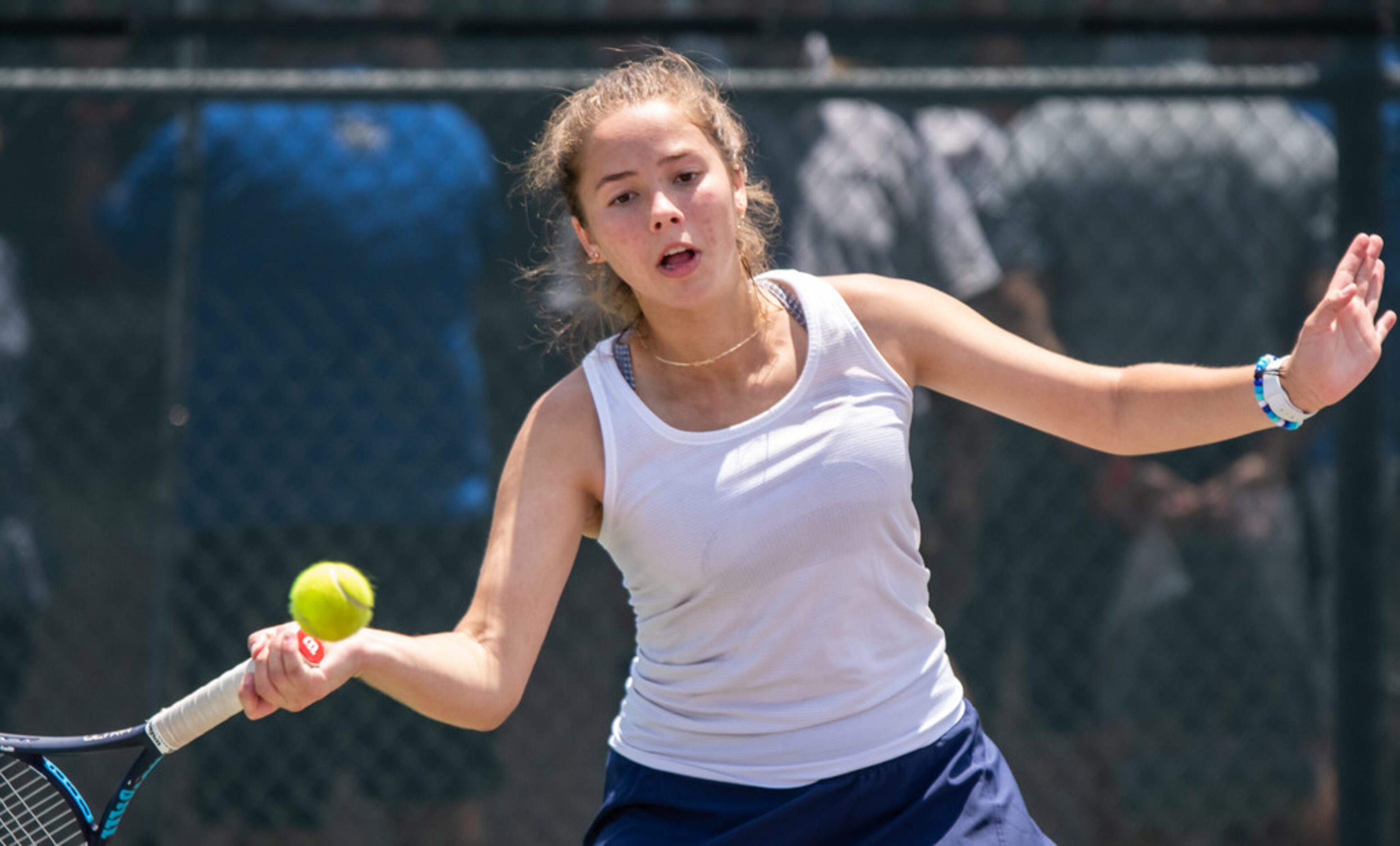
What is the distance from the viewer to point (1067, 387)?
79.7 inches

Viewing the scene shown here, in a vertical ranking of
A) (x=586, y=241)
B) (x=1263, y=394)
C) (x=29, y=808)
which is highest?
(x=586, y=241)

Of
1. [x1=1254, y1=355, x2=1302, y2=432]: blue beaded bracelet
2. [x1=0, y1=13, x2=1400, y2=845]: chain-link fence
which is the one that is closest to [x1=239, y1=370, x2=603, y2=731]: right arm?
[x1=1254, y1=355, x2=1302, y2=432]: blue beaded bracelet

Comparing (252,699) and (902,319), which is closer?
(252,699)

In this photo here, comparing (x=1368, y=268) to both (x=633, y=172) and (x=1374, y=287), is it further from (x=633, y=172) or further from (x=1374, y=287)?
(x=633, y=172)

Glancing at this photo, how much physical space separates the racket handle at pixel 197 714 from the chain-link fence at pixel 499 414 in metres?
1.46

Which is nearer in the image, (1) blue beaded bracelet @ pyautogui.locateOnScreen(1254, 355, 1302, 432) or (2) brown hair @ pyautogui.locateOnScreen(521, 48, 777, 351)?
(1) blue beaded bracelet @ pyautogui.locateOnScreen(1254, 355, 1302, 432)

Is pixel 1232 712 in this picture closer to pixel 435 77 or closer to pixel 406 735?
pixel 406 735

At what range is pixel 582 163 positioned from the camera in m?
2.09

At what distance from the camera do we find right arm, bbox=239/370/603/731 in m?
1.71

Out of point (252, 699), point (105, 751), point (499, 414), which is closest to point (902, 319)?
point (252, 699)

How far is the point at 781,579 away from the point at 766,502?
10cm

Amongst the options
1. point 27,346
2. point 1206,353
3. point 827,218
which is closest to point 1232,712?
point 1206,353

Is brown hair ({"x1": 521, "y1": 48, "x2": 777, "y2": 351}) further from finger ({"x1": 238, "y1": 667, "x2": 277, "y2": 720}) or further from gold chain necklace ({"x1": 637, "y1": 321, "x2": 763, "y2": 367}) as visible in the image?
finger ({"x1": 238, "y1": 667, "x2": 277, "y2": 720})

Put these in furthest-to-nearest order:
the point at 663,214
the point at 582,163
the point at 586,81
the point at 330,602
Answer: the point at 586,81, the point at 582,163, the point at 663,214, the point at 330,602
